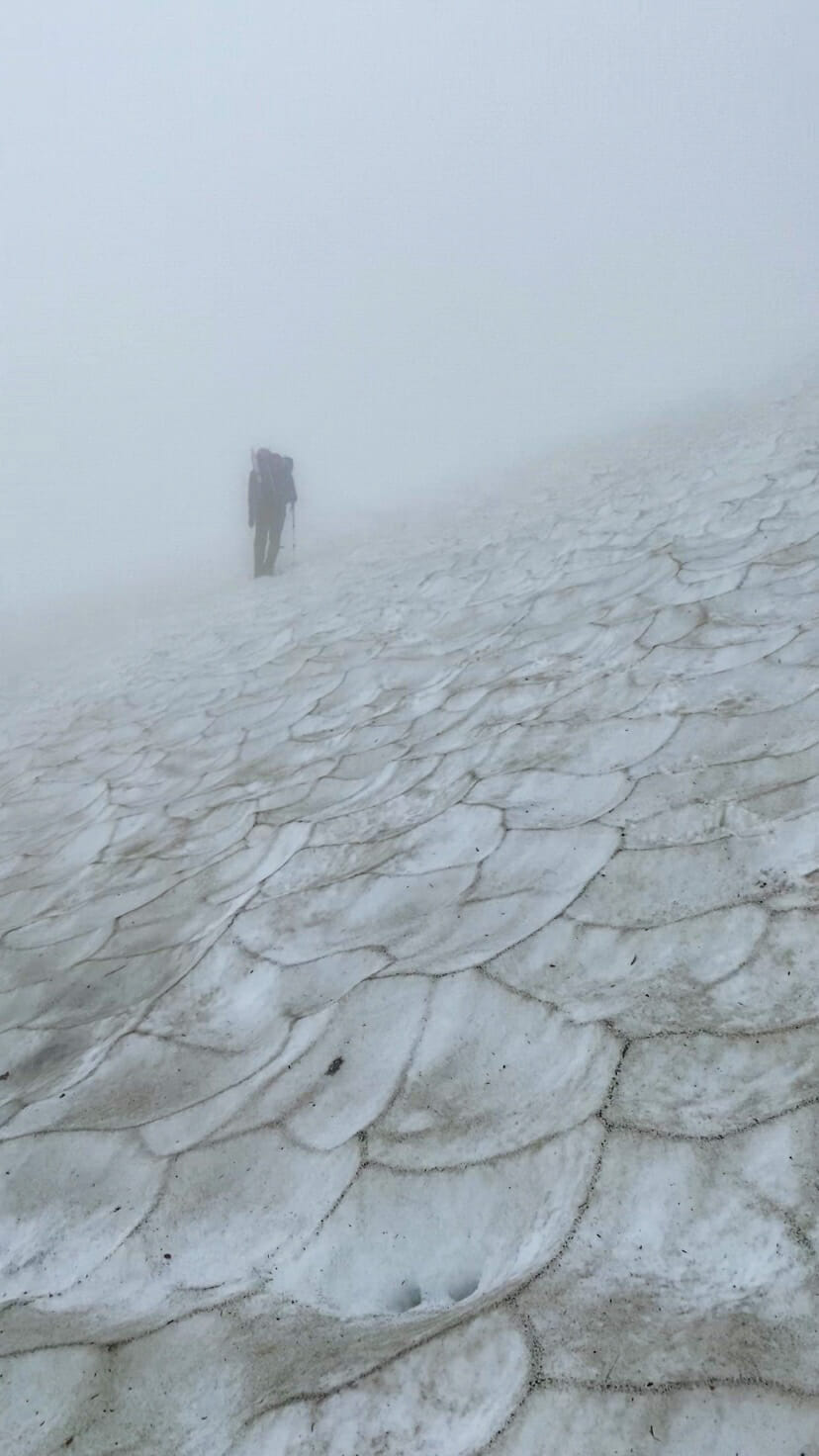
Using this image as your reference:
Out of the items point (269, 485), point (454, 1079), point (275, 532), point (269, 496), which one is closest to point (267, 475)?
point (269, 485)

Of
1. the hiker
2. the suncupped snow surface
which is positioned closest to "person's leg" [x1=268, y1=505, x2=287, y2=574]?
the hiker

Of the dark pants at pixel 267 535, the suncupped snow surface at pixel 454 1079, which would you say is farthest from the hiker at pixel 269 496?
the suncupped snow surface at pixel 454 1079

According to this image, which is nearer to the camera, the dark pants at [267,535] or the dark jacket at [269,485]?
the dark jacket at [269,485]

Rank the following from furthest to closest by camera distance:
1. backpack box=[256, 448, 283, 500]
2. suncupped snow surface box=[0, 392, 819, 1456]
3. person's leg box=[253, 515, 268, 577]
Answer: person's leg box=[253, 515, 268, 577] → backpack box=[256, 448, 283, 500] → suncupped snow surface box=[0, 392, 819, 1456]

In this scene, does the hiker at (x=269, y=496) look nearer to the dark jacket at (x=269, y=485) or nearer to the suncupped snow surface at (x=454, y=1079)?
the dark jacket at (x=269, y=485)

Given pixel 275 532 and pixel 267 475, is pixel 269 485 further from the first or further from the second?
pixel 275 532

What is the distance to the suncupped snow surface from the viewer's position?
3.95 feet

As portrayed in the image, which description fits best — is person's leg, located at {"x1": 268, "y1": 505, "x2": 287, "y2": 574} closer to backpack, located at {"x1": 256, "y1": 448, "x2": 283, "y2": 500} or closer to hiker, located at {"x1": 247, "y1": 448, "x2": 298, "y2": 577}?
hiker, located at {"x1": 247, "y1": 448, "x2": 298, "y2": 577}

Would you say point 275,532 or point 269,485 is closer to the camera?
point 269,485

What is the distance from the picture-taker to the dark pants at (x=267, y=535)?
36.0 ft

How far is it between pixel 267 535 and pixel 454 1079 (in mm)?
10208

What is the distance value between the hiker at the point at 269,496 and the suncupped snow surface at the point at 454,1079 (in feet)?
23.8

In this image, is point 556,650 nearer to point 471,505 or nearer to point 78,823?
point 78,823

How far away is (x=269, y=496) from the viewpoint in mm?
10836
